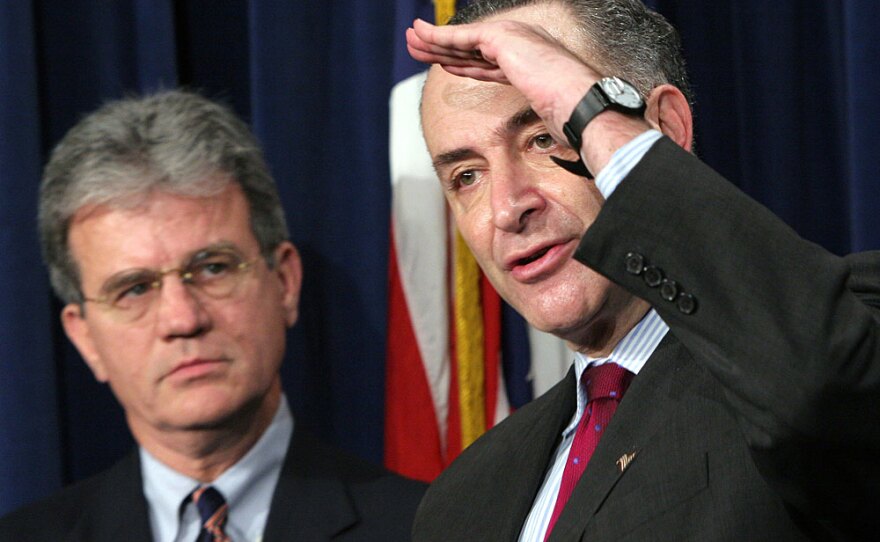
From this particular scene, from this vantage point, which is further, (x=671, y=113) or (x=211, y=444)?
(x=211, y=444)

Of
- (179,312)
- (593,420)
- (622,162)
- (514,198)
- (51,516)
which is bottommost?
(51,516)

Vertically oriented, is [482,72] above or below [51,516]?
above

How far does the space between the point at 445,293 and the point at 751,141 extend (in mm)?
681

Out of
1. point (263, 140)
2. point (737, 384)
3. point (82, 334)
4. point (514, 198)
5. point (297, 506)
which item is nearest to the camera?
point (737, 384)

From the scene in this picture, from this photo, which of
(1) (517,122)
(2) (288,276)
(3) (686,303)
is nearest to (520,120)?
(1) (517,122)

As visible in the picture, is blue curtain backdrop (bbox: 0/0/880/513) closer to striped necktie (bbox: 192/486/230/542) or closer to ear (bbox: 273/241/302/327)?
ear (bbox: 273/241/302/327)

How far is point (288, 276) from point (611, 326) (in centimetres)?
109

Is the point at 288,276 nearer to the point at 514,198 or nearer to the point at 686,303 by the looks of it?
the point at 514,198

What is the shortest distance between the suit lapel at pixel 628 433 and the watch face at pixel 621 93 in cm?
31

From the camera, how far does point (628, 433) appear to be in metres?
1.28

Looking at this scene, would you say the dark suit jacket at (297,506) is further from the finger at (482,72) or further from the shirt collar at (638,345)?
the finger at (482,72)

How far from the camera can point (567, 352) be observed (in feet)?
8.23

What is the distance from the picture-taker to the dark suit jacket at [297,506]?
7.20ft

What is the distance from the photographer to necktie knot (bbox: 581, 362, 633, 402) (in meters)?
1.42
